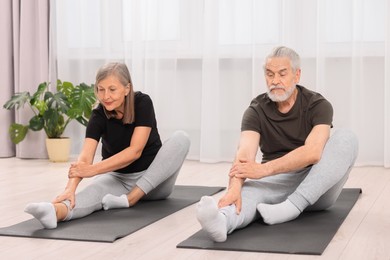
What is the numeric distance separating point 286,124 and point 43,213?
101 cm

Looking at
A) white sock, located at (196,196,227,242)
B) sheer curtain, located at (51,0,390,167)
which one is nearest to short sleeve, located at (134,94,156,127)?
white sock, located at (196,196,227,242)

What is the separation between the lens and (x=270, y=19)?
5035mm

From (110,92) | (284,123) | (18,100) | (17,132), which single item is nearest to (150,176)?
(110,92)

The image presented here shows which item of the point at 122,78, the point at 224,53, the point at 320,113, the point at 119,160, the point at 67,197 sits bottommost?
the point at 67,197

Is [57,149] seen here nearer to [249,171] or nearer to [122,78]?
[122,78]

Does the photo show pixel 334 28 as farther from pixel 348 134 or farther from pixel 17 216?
pixel 17 216

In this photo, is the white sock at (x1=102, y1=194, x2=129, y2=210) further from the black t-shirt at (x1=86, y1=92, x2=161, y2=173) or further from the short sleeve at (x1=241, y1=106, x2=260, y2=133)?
the short sleeve at (x1=241, y1=106, x2=260, y2=133)

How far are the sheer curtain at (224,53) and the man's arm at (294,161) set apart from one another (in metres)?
2.08

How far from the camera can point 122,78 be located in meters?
3.06

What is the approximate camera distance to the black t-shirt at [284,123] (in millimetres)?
2895

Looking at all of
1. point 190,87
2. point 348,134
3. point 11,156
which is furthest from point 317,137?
point 11,156

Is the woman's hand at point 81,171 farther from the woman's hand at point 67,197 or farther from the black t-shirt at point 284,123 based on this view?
the black t-shirt at point 284,123

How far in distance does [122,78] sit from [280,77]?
685 millimetres

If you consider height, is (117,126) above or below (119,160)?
above
